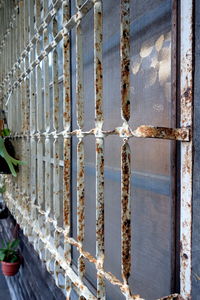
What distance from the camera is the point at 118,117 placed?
0.91 meters

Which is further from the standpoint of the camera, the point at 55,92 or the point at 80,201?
the point at 55,92

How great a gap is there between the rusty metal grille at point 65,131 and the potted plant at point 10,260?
311 millimetres

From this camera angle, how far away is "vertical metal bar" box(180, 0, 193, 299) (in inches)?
21.5

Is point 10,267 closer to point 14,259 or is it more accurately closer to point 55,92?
point 14,259

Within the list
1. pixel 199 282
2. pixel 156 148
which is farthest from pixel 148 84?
pixel 199 282

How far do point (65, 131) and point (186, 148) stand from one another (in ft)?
1.74

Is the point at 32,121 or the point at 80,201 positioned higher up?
the point at 32,121

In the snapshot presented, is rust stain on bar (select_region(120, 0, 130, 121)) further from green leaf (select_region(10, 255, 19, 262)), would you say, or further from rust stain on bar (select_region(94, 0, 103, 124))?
green leaf (select_region(10, 255, 19, 262))

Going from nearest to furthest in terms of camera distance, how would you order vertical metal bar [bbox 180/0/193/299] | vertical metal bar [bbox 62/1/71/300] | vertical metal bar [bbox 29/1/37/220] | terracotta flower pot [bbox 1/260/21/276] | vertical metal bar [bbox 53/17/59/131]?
vertical metal bar [bbox 180/0/193/299] → vertical metal bar [bbox 62/1/71/300] → vertical metal bar [bbox 53/17/59/131] → vertical metal bar [bbox 29/1/37/220] → terracotta flower pot [bbox 1/260/21/276]

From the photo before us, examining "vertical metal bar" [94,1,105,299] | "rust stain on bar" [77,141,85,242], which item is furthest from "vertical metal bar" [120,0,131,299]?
"rust stain on bar" [77,141,85,242]

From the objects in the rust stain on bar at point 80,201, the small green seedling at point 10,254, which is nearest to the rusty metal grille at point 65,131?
the rust stain on bar at point 80,201

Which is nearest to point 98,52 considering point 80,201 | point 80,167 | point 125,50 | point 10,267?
point 125,50

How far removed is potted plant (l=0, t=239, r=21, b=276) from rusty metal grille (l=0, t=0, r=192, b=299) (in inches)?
12.2

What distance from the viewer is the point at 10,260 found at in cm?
188
